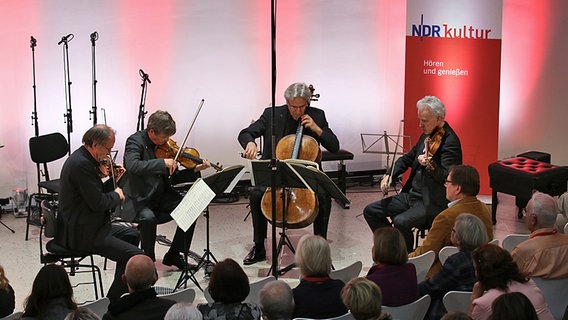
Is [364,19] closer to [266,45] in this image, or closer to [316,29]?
[316,29]

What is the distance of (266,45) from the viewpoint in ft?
30.1

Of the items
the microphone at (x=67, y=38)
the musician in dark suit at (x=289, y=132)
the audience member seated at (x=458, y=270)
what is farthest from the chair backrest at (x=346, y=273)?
the microphone at (x=67, y=38)

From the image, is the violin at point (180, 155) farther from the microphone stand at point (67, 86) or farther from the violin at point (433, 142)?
the microphone stand at point (67, 86)

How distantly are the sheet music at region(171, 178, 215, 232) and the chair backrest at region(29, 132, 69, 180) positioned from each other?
2777 mm

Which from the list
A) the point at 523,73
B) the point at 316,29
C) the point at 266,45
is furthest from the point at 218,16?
the point at 523,73

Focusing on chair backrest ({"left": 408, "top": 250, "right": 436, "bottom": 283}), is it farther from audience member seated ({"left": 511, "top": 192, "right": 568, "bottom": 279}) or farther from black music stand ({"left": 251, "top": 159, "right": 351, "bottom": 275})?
black music stand ({"left": 251, "top": 159, "right": 351, "bottom": 275})

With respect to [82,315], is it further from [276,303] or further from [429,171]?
[429,171]

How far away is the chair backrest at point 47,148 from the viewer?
7363mm

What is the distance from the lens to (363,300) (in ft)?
10.9

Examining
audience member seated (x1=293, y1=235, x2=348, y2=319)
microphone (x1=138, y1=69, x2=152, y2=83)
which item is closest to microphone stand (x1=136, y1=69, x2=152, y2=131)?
microphone (x1=138, y1=69, x2=152, y2=83)

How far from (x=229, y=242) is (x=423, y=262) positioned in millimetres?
2815

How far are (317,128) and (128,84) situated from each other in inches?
124

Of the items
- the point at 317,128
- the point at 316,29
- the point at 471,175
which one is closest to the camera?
the point at 471,175

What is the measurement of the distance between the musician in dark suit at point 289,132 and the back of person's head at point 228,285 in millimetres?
2606
